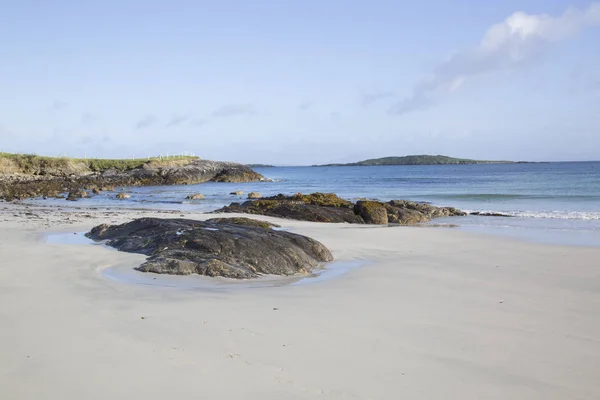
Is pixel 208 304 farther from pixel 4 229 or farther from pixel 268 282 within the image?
pixel 4 229

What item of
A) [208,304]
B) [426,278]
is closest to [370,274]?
[426,278]

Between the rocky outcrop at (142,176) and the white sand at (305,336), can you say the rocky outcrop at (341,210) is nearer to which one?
the white sand at (305,336)

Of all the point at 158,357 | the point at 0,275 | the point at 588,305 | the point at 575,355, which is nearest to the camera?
the point at 158,357

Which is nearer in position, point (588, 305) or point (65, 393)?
point (65, 393)

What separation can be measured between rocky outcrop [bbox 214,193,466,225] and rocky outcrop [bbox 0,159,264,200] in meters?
21.1

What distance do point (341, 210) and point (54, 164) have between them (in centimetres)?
4958

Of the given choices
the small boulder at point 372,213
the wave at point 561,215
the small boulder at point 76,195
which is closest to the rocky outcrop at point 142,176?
the small boulder at point 76,195

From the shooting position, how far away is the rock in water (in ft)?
28.6

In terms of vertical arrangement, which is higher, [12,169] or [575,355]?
[12,169]

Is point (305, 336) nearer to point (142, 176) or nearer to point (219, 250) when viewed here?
point (219, 250)

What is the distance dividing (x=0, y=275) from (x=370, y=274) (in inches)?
243

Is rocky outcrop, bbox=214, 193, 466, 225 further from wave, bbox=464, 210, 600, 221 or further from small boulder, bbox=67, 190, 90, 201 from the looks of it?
small boulder, bbox=67, 190, 90, 201

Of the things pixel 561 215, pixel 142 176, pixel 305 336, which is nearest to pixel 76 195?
pixel 561 215

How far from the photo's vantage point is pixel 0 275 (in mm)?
8305
